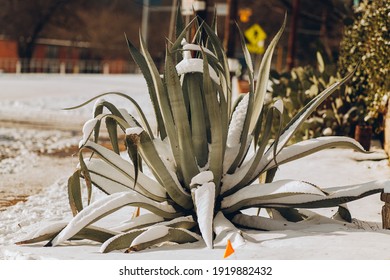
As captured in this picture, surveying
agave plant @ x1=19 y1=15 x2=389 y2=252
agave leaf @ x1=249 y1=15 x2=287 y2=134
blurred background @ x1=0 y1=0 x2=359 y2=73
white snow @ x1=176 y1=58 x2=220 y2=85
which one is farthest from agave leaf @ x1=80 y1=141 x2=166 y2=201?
blurred background @ x1=0 y1=0 x2=359 y2=73

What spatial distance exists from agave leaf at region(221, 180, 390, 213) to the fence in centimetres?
4718

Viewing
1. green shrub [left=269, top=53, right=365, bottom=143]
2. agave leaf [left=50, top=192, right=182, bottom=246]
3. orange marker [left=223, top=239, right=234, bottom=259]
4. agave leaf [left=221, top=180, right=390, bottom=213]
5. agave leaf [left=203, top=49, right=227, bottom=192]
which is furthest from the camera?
green shrub [left=269, top=53, right=365, bottom=143]

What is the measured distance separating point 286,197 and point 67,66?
6287 centimetres

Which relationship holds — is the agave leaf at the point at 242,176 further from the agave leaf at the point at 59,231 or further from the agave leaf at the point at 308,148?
the agave leaf at the point at 59,231

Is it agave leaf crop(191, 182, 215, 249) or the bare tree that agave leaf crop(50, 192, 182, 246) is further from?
the bare tree

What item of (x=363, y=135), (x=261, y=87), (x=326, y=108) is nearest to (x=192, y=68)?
(x=261, y=87)

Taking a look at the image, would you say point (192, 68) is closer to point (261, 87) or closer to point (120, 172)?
point (261, 87)

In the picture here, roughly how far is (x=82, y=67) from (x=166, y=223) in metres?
59.4

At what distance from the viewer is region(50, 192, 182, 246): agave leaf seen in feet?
18.7

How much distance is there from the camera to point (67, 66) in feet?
222

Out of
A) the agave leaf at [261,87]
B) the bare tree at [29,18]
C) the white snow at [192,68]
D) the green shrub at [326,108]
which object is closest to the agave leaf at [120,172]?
the white snow at [192,68]

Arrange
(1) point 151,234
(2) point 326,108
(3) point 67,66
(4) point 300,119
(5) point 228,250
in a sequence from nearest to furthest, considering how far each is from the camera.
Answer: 1. (5) point 228,250
2. (1) point 151,234
3. (4) point 300,119
4. (2) point 326,108
5. (3) point 67,66

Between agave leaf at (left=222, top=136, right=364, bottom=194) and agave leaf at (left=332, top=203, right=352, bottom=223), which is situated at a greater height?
agave leaf at (left=222, top=136, right=364, bottom=194)
